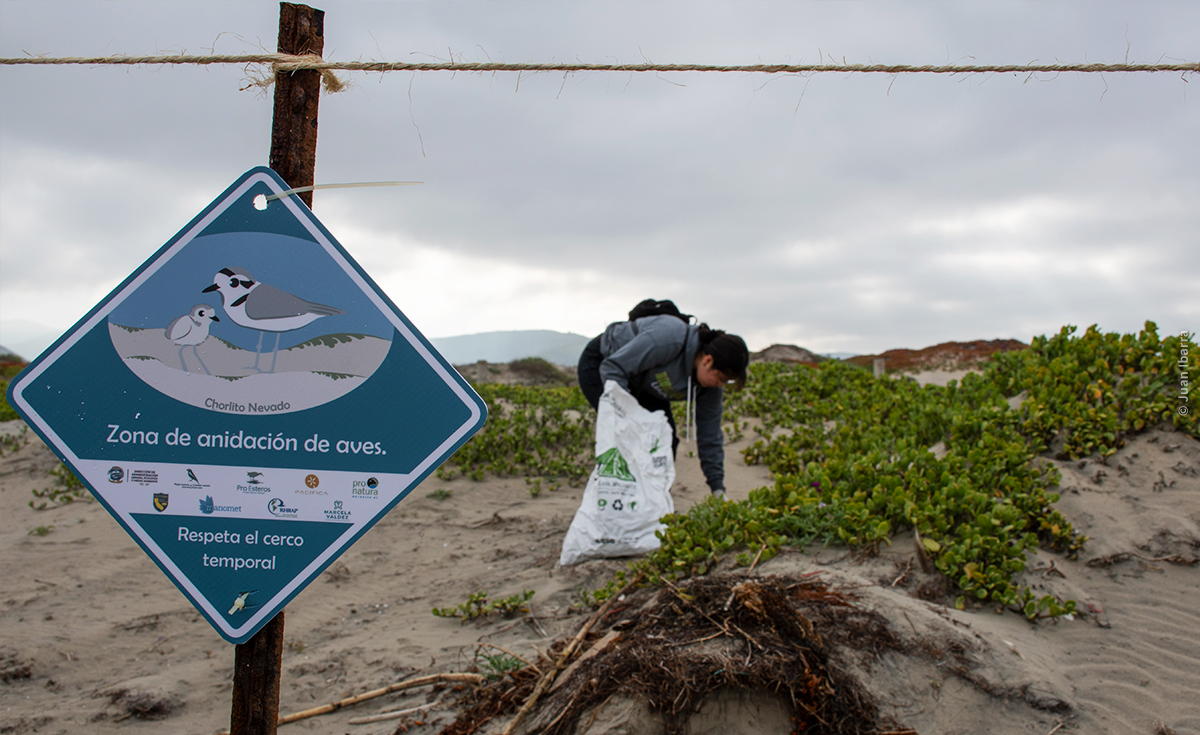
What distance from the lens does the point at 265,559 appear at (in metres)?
1.51

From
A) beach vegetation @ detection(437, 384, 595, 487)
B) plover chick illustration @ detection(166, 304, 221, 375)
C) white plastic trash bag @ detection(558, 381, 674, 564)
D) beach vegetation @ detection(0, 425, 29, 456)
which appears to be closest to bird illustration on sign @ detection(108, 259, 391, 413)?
plover chick illustration @ detection(166, 304, 221, 375)

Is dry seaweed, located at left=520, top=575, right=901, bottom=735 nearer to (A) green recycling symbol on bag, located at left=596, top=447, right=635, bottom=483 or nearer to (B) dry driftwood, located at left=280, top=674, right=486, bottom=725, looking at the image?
(B) dry driftwood, located at left=280, top=674, right=486, bottom=725

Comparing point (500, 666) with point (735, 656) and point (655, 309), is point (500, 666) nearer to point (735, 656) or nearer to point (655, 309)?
point (735, 656)


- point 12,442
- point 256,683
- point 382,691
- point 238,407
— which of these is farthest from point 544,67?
point 12,442

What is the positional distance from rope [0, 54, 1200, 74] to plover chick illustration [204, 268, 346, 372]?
53 cm

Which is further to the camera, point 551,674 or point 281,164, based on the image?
point 551,674

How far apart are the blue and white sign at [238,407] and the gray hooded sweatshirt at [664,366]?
2.98 m

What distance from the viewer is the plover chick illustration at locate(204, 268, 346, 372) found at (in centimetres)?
150

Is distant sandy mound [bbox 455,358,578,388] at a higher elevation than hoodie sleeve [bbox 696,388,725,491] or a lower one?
higher

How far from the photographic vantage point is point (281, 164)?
1.60m

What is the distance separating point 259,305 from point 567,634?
2.31m

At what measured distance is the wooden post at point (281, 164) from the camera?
1603 mm

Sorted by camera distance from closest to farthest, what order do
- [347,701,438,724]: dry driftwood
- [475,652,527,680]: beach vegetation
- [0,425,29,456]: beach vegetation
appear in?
[347,701,438,724]: dry driftwood, [475,652,527,680]: beach vegetation, [0,425,29,456]: beach vegetation

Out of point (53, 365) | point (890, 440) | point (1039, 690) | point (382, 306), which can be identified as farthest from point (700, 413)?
point (53, 365)
